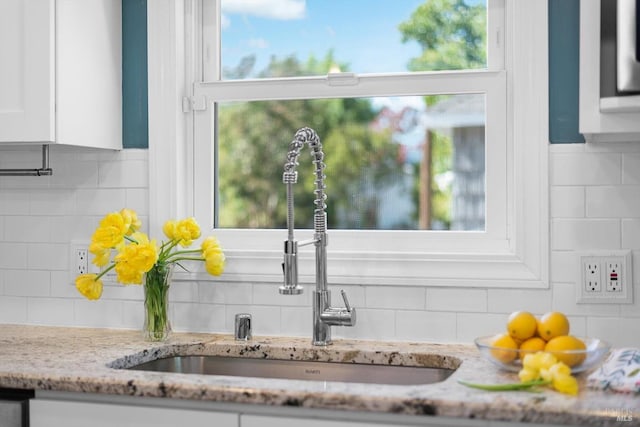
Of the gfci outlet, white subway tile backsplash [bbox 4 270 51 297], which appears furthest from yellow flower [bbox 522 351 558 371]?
white subway tile backsplash [bbox 4 270 51 297]

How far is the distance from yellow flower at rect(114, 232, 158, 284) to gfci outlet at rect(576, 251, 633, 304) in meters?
1.12

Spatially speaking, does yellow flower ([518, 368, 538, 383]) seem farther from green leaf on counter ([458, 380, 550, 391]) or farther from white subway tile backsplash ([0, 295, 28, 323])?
white subway tile backsplash ([0, 295, 28, 323])

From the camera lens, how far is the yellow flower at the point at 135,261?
7.31 ft

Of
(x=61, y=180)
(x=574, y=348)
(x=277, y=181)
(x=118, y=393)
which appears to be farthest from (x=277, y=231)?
(x=574, y=348)

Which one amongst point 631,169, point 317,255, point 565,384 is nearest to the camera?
point 565,384

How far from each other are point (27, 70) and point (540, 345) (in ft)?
4.88

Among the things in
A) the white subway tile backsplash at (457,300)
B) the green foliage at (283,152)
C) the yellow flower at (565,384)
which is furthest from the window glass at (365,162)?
the yellow flower at (565,384)

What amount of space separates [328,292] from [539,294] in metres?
0.56

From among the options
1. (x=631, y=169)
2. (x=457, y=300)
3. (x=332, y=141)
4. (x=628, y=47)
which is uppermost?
(x=628, y=47)

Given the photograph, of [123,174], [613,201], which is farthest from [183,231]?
[613,201]

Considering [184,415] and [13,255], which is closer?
[184,415]

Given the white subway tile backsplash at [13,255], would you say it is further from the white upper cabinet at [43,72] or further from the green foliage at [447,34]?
the green foliage at [447,34]

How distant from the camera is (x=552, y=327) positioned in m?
1.87

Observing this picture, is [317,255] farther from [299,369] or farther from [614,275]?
[614,275]
